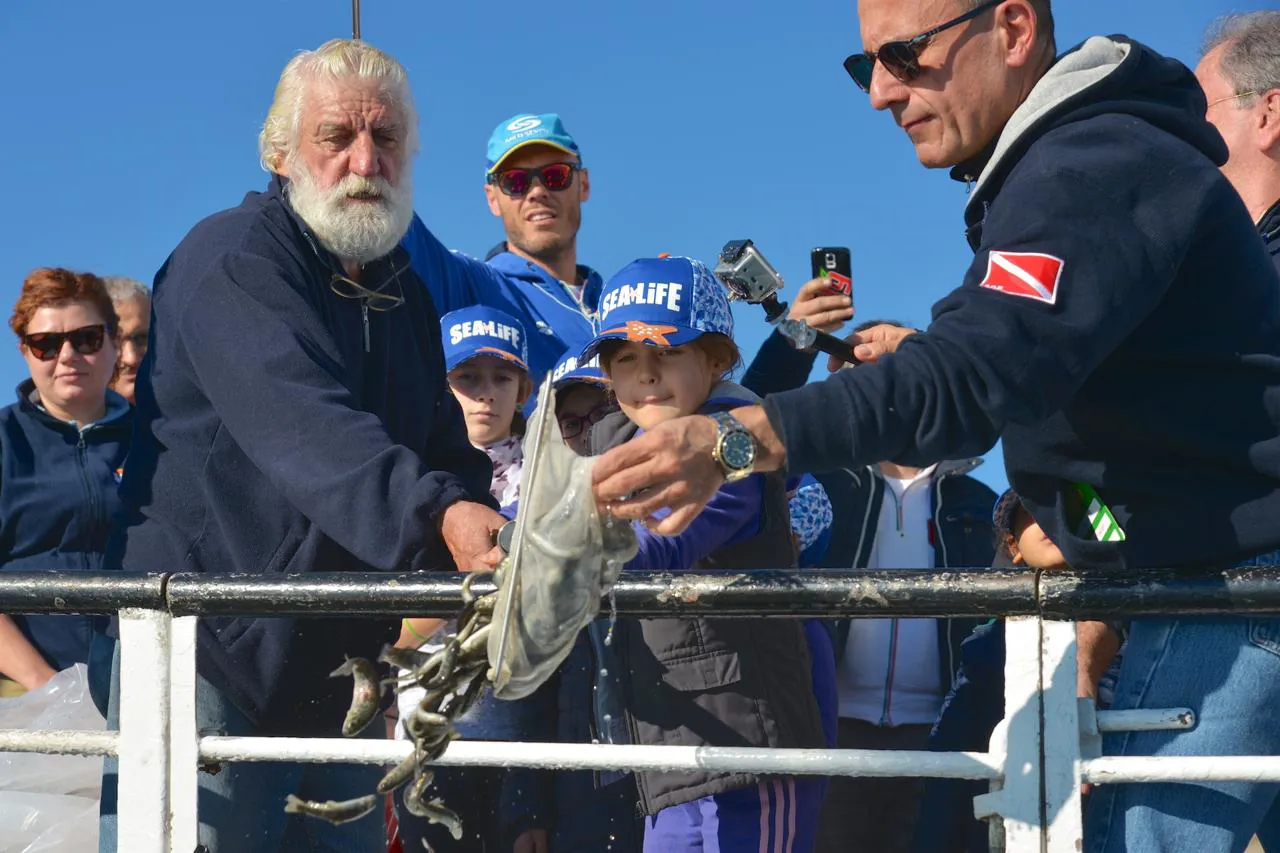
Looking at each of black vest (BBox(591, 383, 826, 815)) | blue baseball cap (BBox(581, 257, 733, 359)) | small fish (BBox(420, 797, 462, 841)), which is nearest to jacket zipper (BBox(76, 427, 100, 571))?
blue baseball cap (BBox(581, 257, 733, 359))

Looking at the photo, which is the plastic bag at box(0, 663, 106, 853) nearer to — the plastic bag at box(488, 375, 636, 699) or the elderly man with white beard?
the elderly man with white beard

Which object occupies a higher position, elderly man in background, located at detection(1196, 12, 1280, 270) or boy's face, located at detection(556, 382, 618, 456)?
elderly man in background, located at detection(1196, 12, 1280, 270)

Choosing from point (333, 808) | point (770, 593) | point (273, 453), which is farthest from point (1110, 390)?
point (273, 453)

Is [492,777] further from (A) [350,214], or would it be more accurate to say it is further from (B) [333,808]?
(B) [333,808]

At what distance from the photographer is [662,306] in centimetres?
382

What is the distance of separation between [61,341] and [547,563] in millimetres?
3412

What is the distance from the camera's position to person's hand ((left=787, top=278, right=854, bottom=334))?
457 cm

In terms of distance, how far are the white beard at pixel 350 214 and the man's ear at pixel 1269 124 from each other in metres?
2.12

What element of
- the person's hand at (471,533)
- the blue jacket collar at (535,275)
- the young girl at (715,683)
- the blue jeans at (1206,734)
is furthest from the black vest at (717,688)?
the blue jacket collar at (535,275)

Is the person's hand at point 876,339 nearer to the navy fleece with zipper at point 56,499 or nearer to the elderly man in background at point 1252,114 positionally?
the elderly man in background at point 1252,114

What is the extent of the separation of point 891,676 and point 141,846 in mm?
2490

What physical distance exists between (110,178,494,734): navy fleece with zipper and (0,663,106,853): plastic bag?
1.92 ft

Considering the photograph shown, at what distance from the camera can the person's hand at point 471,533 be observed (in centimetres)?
288

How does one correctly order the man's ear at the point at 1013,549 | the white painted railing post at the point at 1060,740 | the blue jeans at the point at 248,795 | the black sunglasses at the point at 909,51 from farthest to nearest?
1. the man's ear at the point at 1013,549
2. the blue jeans at the point at 248,795
3. the black sunglasses at the point at 909,51
4. the white painted railing post at the point at 1060,740
